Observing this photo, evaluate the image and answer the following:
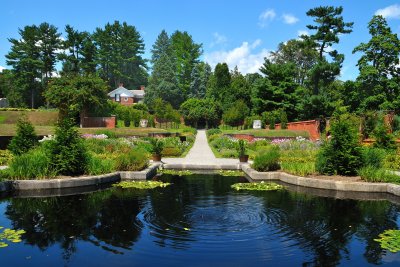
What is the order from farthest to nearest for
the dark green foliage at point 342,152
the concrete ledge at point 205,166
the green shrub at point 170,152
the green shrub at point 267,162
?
the green shrub at point 170,152 < the concrete ledge at point 205,166 < the green shrub at point 267,162 < the dark green foliage at point 342,152

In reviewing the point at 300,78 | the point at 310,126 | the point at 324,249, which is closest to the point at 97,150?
the point at 324,249

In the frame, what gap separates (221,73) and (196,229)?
174 feet

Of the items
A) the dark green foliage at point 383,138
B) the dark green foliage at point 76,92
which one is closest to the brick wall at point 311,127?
the dark green foliage at point 383,138

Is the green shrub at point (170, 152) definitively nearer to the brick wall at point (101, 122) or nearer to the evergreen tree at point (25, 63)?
the brick wall at point (101, 122)

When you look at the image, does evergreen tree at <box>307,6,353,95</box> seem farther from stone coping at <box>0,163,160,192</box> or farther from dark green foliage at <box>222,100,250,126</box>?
stone coping at <box>0,163,160,192</box>

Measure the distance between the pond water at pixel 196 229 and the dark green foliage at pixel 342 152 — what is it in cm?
248

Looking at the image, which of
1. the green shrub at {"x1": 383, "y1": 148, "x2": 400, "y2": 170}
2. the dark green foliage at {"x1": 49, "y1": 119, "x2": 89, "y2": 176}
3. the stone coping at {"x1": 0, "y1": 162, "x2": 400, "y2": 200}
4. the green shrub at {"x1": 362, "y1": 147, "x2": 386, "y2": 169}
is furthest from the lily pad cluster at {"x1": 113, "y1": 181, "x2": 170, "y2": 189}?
the green shrub at {"x1": 383, "y1": 148, "x2": 400, "y2": 170}

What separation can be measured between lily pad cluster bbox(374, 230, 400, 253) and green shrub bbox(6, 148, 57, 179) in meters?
9.17

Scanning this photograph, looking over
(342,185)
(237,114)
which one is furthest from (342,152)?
(237,114)

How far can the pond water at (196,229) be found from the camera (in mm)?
5543

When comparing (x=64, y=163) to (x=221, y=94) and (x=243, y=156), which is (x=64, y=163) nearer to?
(x=243, y=156)

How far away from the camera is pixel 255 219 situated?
7793mm

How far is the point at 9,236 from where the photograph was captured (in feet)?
21.1

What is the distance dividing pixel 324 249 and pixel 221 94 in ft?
176
